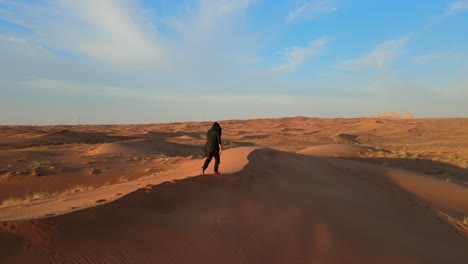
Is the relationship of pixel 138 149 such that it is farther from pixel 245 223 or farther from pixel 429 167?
pixel 245 223

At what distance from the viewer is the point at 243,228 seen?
6031mm

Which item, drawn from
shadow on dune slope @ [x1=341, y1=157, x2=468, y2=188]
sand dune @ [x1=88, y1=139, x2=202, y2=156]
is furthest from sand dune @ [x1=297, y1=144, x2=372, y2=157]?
sand dune @ [x1=88, y1=139, x2=202, y2=156]

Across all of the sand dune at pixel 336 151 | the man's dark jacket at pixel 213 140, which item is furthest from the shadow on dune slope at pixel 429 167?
the man's dark jacket at pixel 213 140

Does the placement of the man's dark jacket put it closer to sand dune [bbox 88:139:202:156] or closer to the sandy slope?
the sandy slope

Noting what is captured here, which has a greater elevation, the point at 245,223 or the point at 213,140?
the point at 213,140

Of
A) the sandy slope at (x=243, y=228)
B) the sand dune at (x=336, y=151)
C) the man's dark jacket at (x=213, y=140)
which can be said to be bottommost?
the sand dune at (x=336, y=151)

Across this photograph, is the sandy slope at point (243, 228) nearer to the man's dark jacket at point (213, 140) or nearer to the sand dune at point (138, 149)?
the man's dark jacket at point (213, 140)

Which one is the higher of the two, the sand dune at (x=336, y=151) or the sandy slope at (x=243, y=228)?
the sandy slope at (x=243, y=228)

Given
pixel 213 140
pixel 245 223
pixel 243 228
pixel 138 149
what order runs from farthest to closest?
1. pixel 138 149
2. pixel 213 140
3. pixel 245 223
4. pixel 243 228

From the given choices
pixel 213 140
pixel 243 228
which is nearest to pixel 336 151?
pixel 213 140

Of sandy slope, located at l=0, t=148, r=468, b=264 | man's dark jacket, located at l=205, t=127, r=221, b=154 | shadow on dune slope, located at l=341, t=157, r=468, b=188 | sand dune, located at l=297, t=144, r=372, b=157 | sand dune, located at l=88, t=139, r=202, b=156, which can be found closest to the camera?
sandy slope, located at l=0, t=148, r=468, b=264

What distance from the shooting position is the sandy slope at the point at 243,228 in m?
4.67

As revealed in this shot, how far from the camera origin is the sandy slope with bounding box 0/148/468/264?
4.67 meters

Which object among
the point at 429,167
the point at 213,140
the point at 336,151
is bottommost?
the point at 429,167
